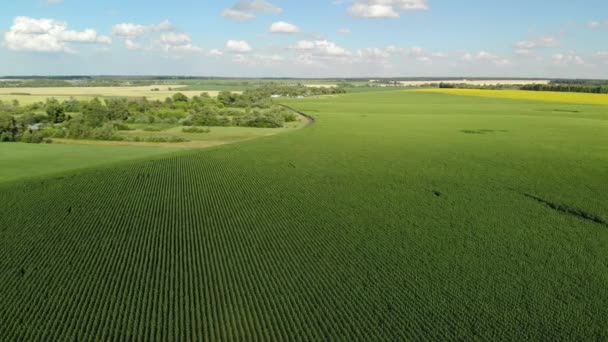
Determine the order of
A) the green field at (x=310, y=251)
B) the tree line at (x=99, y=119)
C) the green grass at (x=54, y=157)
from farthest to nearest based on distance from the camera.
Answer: the tree line at (x=99, y=119) → the green grass at (x=54, y=157) → the green field at (x=310, y=251)

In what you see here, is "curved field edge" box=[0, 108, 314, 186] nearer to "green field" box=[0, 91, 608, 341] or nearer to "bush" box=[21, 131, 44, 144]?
"bush" box=[21, 131, 44, 144]

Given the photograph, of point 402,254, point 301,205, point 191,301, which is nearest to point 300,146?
point 301,205

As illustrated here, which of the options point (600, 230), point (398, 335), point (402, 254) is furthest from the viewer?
point (600, 230)

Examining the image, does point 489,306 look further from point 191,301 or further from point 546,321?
point 191,301

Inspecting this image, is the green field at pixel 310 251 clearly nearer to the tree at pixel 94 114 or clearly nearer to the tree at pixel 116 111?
the tree at pixel 94 114

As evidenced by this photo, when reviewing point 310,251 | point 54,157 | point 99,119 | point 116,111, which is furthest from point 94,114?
point 310,251

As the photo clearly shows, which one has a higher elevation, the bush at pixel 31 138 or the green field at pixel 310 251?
the green field at pixel 310 251

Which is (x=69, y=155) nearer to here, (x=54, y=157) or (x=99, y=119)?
(x=54, y=157)

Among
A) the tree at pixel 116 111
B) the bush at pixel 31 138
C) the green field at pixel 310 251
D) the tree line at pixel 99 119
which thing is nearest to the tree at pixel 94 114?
the tree line at pixel 99 119
